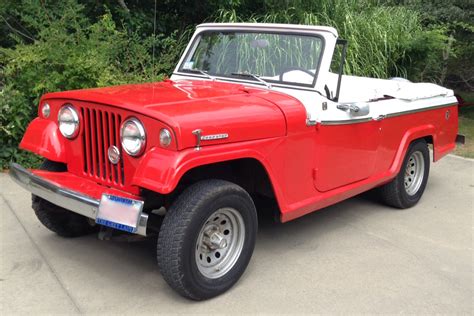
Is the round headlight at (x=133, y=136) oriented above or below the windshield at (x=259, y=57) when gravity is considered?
below

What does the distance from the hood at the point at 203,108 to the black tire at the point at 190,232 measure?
12.3 inches

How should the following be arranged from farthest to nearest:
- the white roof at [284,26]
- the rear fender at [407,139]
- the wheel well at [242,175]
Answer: the rear fender at [407,139] → the white roof at [284,26] → the wheel well at [242,175]

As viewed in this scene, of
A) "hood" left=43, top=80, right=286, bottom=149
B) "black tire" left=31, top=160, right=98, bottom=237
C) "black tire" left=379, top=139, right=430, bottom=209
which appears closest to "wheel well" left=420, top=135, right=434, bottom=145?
"black tire" left=379, top=139, right=430, bottom=209

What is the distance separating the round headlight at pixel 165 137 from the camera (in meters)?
2.77

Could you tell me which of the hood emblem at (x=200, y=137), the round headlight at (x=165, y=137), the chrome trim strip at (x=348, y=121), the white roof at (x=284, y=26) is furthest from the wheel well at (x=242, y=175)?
the white roof at (x=284, y=26)

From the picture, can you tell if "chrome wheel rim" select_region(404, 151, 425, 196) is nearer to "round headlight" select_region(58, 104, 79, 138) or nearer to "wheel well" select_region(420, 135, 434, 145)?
"wheel well" select_region(420, 135, 434, 145)

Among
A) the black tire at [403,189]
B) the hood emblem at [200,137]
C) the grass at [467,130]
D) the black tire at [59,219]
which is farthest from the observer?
the grass at [467,130]

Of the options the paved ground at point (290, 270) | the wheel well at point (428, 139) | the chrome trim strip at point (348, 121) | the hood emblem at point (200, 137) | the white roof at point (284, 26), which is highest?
the white roof at point (284, 26)

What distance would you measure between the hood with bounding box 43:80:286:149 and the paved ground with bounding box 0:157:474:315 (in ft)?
3.39

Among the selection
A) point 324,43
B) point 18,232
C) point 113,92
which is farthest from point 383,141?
point 18,232

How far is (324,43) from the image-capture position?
394cm

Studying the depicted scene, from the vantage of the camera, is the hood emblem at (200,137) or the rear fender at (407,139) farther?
the rear fender at (407,139)

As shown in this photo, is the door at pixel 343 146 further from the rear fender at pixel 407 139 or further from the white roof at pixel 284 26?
the white roof at pixel 284 26

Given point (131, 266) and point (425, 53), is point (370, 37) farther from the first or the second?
point (131, 266)
